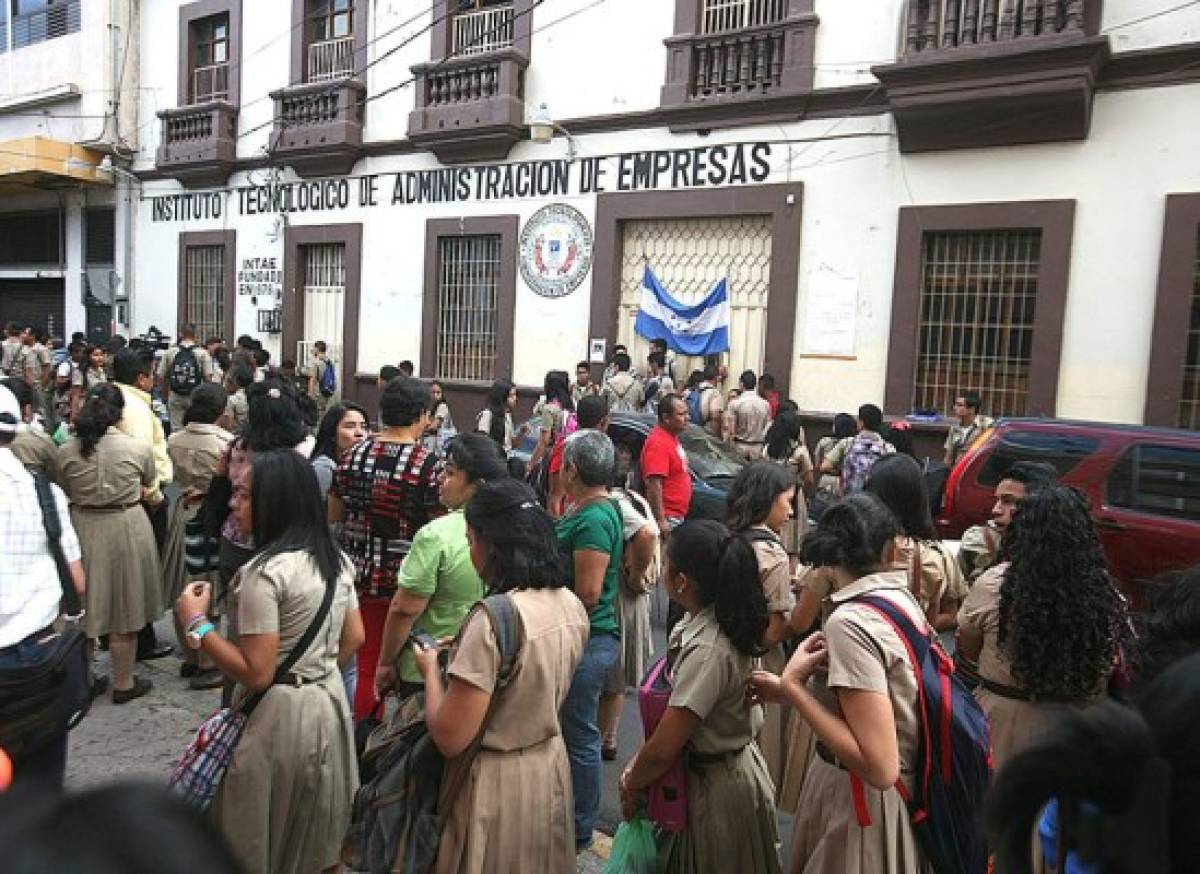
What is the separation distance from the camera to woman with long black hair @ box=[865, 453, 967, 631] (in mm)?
3600

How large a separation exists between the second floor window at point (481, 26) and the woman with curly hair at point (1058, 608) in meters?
12.5

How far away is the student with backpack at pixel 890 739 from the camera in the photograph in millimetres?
2182

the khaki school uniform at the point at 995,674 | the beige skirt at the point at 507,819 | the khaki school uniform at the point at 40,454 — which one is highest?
the khaki school uniform at the point at 40,454

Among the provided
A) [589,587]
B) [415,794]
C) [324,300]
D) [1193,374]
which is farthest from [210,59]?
[415,794]

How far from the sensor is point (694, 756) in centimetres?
262

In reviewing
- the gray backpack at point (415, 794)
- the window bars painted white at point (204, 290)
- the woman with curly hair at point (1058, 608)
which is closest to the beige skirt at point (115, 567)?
the gray backpack at point (415, 794)

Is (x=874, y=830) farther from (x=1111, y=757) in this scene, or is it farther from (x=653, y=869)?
(x=1111, y=757)

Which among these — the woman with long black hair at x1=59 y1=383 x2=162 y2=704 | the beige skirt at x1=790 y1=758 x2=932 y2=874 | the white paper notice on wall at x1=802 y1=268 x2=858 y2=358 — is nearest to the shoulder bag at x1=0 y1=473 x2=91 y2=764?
the woman with long black hair at x1=59 y1=383 x2=162 y2=704

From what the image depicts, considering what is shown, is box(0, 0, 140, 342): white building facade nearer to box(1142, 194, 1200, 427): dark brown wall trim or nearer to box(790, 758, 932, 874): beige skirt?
box(1142, 194, 1200, 427): dark brown wall trim

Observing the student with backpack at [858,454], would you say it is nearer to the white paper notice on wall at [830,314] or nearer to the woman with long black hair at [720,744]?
the white paper notice on wall at [830,314]

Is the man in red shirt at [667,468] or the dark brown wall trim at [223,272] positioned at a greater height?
the dark brown wall trim at [223,272]

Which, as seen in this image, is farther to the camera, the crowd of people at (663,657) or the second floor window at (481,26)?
the second floor window at (481,26)

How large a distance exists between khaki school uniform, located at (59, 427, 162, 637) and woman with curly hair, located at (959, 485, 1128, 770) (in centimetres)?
428

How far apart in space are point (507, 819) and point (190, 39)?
1919 centimetres
